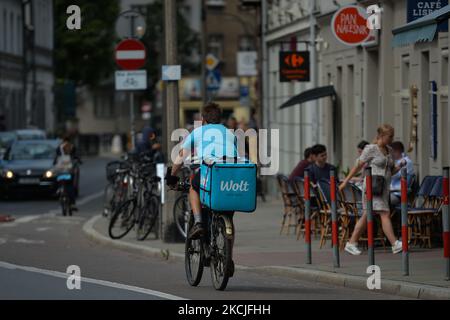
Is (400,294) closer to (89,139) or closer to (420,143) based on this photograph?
(420,143)

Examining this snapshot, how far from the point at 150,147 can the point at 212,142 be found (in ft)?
41.0

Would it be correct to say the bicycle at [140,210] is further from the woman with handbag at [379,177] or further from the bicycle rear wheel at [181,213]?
the woman with handbag at [379,177]

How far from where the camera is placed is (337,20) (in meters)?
23.4

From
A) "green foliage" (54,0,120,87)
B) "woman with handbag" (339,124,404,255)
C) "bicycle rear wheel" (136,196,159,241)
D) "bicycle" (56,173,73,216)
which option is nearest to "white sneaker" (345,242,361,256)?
"woman with handbag" (339,124,404,255)

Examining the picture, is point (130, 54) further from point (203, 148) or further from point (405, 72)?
point (203, 148)

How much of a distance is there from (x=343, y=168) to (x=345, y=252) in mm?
10832

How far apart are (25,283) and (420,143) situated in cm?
905

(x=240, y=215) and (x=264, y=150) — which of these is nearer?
(x=240, y=215)

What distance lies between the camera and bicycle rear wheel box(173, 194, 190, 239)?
2152 cm

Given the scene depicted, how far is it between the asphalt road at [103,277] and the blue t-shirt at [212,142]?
1.40 meters

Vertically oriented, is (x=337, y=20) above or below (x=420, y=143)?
above
